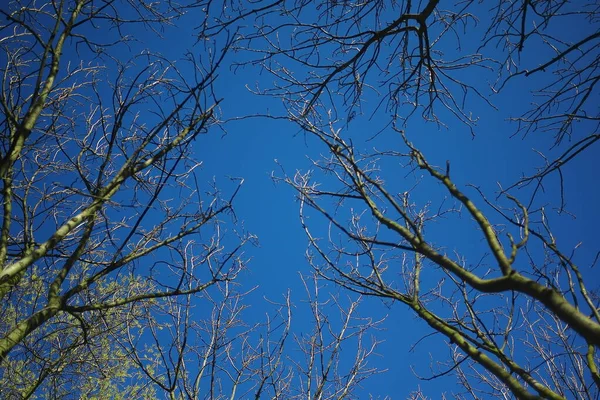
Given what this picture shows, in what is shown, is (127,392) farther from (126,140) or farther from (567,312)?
(567,312)

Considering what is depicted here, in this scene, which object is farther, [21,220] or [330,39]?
[21,220]

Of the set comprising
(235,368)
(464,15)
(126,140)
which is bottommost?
(235,368)

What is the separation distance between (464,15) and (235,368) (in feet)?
13.2

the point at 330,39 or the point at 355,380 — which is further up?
the point at 330,39

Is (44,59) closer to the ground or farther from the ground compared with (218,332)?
farther from the ground

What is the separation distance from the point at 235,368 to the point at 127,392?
711cm

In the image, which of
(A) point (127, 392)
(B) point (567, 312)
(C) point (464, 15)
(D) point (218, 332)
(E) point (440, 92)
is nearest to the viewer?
(B) point (567, 312)

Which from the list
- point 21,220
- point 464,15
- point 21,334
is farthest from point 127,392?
point 464,15

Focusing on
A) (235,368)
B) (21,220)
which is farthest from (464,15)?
(235,368)

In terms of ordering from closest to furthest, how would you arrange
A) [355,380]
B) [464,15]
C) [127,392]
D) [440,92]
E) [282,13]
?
[282,13] < [464,15] < [440,92] < [355,380] < [127,392]

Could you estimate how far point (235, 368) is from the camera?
14.1 ft

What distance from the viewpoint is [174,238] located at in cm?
263

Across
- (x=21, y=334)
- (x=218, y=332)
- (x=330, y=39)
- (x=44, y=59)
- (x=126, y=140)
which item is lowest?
(x=21, y=334)

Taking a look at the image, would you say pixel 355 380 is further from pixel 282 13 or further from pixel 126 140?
pixel 282 13
